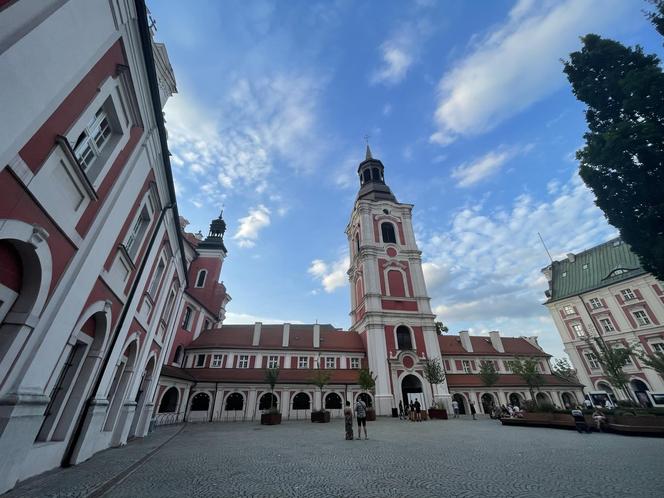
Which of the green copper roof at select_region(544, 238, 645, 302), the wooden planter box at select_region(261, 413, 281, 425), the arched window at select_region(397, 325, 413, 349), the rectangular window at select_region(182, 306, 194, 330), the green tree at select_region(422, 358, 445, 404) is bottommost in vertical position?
the wooden planter box at select_region(261, 413, 281, 425)

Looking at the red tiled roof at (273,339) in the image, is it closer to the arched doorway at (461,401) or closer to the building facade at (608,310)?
the arched doorway at (461,401)

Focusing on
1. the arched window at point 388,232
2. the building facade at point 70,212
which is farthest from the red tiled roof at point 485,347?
the building facade at point 70,212

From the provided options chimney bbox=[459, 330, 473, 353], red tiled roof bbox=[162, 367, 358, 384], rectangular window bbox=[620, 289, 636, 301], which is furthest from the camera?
chimney bbox=[459, 330, 473, 353]

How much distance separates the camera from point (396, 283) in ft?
111

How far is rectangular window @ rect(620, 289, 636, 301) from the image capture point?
3252 cm

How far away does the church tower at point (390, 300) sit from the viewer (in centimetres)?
2800

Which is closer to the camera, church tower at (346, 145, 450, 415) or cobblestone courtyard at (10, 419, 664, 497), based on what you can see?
cobblestone courtyard at (10, 419, 664, 497)

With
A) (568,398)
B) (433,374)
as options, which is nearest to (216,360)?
(433,374)

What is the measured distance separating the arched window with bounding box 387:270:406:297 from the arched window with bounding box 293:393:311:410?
47.0 feet

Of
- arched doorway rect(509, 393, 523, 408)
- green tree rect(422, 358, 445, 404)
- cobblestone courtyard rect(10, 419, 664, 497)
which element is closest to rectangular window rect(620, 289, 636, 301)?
arched doorway rect(509, 393, 523, 408)

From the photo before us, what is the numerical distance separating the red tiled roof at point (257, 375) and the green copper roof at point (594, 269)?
33655mm

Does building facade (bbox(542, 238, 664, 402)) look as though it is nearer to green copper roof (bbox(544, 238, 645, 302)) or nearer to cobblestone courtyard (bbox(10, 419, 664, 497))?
green copper roof (bbox(544, 238, 645, 302))

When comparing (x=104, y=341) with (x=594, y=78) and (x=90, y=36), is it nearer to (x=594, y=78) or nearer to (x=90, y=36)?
(x=90, y=36)

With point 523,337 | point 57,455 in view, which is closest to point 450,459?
point 57,455
